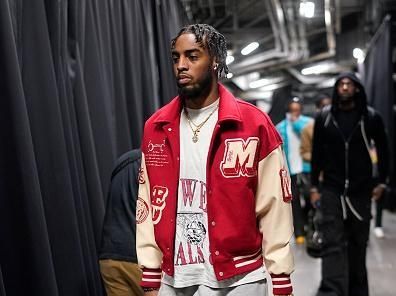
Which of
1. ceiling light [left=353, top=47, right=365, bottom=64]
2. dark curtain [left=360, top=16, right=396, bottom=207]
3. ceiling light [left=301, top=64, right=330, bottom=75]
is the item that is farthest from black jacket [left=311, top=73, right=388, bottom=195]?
ceiling light [left=301, top=64, right=330, bottom=75]

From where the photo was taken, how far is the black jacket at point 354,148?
2936mm

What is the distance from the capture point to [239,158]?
4.65 ft

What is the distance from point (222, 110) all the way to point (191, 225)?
14.0 inches

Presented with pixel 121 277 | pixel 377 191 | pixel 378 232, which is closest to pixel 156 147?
pixel 121 277

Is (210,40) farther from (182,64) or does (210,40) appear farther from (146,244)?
(146,244)

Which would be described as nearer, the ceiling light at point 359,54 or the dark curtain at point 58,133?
the dark curtain at point 58,133

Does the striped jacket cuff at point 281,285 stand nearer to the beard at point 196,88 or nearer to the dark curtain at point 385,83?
the beard at point 196,88

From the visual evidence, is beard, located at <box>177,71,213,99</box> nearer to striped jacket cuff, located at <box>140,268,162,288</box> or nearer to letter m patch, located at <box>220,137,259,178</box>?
letter m patch, located at <box>220,137,259,178</box>

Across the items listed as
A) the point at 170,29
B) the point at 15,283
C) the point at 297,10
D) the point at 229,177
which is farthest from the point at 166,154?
the point at 297,10

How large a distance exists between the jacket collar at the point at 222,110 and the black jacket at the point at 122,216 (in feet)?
1.60

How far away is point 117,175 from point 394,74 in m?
5.91

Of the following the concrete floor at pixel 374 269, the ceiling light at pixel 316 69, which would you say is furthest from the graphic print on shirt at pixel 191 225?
the ceiling light at pixel 316 69

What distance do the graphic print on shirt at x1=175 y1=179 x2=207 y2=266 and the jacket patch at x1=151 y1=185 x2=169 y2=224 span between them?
0.05 meters

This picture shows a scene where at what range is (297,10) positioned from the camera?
23.2 ft
